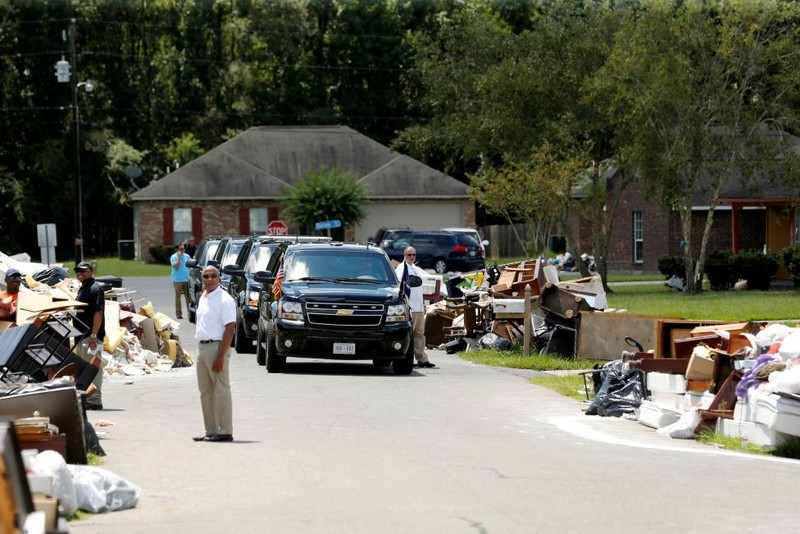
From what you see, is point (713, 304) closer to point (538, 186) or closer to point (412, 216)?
point (538, 186)

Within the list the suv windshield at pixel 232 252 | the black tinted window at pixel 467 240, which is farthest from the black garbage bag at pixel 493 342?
the black tinted window at pixel 467 240

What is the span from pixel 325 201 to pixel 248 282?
1686 inches

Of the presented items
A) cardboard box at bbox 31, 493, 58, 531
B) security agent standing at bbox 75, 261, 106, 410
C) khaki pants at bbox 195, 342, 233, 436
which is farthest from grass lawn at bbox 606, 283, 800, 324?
cardboard box at bbox 31, 493, 58, 531

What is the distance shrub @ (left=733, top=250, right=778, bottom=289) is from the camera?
4544 cm

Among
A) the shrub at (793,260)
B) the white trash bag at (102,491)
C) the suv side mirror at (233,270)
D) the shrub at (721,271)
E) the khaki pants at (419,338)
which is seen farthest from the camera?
the shrub at (721,271)

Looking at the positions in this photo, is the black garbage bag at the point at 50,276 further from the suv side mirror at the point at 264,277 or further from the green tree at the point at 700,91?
the green tree at the point at 700,91

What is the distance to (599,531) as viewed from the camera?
9.27 meters

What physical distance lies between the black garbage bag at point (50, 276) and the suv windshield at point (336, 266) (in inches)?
255

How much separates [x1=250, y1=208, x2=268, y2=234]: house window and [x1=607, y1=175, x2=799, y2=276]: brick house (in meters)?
19.6

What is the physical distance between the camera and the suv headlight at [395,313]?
21.0 m

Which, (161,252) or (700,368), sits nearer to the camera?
(700,368)

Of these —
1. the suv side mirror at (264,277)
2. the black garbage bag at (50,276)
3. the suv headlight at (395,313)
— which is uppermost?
the suv side mirror at (264,277)

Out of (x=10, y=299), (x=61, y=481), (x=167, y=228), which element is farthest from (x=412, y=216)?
(x=61, y=481)

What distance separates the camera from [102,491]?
10164 mm
